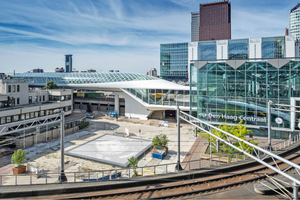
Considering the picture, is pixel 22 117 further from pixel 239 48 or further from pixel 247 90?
pixel 239 48

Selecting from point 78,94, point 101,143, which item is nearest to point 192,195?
point 101,143

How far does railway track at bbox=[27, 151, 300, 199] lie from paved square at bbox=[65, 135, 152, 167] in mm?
10418

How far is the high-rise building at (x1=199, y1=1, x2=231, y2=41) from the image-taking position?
16638 cm

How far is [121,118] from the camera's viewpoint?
51.5 metres

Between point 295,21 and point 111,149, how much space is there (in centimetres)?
21082

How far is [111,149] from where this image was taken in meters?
28.7

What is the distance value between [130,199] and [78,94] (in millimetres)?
61651

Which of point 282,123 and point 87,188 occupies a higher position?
point 282,123

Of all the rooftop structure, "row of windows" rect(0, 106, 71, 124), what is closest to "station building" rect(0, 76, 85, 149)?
"row of windows" rect(0, 106, 71, 124)

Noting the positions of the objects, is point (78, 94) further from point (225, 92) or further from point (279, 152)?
point (279, 152)

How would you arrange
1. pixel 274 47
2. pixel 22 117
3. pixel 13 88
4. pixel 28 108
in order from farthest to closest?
pixel 274 47 → pixel 13 88 → pixel 28 108 → pixel 22 117

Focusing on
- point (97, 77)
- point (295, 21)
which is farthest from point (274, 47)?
point (295, 21)

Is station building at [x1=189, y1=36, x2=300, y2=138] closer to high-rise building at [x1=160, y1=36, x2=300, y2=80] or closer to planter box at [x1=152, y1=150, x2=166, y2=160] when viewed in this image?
planter box at [x1=152, y1=150, x2=166, y2=160]

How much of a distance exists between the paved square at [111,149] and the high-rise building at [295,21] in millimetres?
199567
